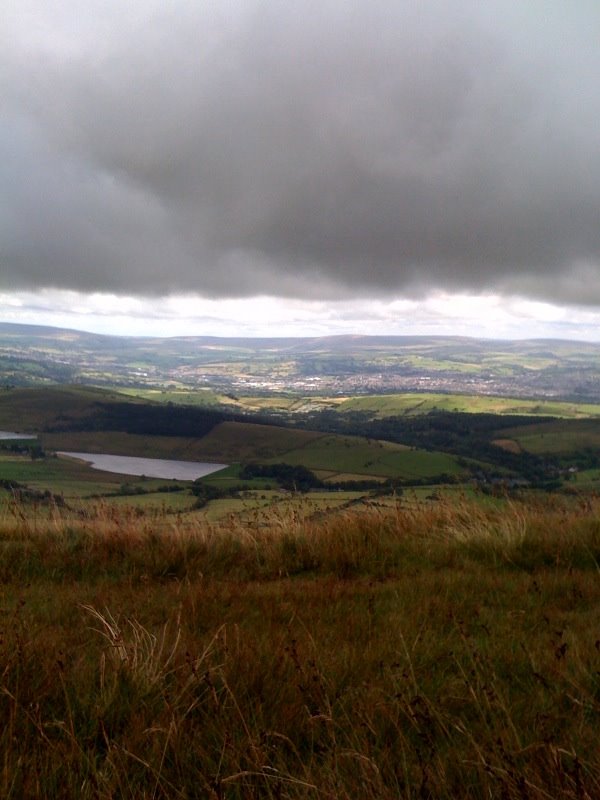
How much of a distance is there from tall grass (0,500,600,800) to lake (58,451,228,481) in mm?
35909

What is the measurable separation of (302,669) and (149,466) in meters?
47.7

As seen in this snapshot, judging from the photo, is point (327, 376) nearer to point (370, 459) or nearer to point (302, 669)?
point (370, 459)

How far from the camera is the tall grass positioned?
2.12 m

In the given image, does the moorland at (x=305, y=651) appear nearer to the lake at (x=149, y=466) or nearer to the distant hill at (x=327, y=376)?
the lake at (x=149, y=466)

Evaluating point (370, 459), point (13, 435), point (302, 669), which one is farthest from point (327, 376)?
point (302, 669)

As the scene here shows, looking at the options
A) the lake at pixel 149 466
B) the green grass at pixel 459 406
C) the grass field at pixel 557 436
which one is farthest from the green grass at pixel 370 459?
the green grass at pixel 459 406

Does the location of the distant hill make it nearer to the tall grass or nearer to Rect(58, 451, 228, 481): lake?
Rect(58, 451, 228, 481): lake

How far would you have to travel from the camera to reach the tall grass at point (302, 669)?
2117mm

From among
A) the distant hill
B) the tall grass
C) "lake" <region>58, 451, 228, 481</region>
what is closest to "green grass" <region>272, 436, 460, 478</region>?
"lake" <region>58, 451, 228, 481</region>

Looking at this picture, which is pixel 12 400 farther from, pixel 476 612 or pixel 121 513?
pixel 476 612

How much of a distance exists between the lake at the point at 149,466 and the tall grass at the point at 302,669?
35.9 meters

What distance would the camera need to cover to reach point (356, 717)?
2.59 meters

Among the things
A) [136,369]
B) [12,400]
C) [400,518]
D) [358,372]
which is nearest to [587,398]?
[358,372]

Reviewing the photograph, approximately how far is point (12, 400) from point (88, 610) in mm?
71649
